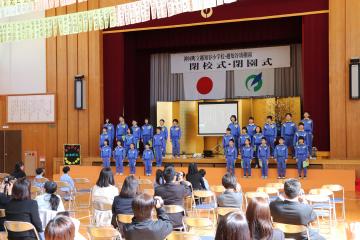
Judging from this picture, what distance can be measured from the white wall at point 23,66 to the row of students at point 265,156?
288 inches

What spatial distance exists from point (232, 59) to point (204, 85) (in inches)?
54.1

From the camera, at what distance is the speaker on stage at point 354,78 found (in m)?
12.4

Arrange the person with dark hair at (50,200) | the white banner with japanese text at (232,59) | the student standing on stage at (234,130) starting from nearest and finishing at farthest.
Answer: the person with dark hair at (50,200), the student standing on stage at (234,130), the white banner with japanese text at (232,59)

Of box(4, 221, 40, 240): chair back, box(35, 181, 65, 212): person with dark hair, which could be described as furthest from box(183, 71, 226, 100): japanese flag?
box(4, 221, 40, 240): chair back

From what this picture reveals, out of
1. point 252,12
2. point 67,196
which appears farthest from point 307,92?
point 67,196

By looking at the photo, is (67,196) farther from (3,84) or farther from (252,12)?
(3,84)

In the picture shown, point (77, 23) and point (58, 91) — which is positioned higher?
point (77, 23)

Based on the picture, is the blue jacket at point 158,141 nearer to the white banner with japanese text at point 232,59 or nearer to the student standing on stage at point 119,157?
the student standing on stage at point 119,157

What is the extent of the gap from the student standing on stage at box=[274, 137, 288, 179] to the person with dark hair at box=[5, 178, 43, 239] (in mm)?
8319

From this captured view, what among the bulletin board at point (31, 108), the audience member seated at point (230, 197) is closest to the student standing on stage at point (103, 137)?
the bulletin board at point (31, 108)

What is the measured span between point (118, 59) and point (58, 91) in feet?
7.64

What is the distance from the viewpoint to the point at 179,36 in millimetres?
16141

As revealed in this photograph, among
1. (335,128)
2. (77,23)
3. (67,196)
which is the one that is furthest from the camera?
(335,128)

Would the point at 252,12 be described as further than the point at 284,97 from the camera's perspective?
No
